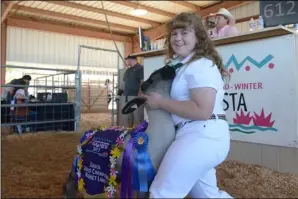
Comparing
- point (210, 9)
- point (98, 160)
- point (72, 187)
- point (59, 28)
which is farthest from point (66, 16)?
point (98, 160)

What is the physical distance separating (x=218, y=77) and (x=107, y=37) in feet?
34.7

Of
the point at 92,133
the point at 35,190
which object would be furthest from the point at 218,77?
the point at 35,190

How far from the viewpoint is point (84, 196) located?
1.45 meters

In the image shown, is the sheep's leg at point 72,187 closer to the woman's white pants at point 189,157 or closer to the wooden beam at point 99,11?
the woman's white pants at point 189,157

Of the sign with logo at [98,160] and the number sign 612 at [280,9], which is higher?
the number sign 612 at [280,9]

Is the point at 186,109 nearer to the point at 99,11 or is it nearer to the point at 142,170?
the point at 142,170

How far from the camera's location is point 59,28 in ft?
32.8

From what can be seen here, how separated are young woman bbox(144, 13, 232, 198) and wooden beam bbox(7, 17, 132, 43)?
8273 mm

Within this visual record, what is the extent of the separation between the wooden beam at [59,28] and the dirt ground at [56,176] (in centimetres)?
688

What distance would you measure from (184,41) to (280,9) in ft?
6.58

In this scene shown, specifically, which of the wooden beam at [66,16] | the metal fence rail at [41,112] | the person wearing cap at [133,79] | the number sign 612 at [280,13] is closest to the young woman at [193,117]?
the number sign 612 at [280,13]

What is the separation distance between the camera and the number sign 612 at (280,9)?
251 centimetres

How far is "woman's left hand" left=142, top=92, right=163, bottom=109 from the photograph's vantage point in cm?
92

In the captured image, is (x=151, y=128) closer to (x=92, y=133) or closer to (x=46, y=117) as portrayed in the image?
(x=92, y=133)
